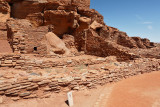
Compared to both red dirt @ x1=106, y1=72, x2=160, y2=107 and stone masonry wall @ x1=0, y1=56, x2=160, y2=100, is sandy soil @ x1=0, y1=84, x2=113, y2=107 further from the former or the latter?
red dirt @ x1=106, y1=72, x2=160, y2=107

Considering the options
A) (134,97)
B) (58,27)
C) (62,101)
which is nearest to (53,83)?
(62,101)

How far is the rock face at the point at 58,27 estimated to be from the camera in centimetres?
782

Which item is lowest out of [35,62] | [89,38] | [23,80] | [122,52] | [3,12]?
[23,80]

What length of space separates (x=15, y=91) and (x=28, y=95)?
384 millimetres

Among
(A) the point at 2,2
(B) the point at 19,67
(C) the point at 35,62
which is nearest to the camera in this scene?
(B) the point at 19,67

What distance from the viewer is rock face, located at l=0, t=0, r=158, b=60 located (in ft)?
25.6

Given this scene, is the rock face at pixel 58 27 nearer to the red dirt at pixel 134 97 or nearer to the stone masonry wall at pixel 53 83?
the stone masonry wall at pixel 53 83

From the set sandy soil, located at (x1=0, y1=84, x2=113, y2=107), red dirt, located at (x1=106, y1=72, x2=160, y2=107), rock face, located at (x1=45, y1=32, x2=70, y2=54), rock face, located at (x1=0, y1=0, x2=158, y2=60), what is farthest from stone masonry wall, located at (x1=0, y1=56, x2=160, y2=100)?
rock face, located at (x1=45, y1=32, x2=70, y2=54)

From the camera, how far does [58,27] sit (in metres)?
15.4

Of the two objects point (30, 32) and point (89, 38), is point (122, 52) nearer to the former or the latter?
point (89, 38)

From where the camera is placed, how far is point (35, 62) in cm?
541

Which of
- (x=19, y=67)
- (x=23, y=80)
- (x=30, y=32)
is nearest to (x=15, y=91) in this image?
(x=23, y=80)

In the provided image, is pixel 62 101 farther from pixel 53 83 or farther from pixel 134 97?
pixel 134 97

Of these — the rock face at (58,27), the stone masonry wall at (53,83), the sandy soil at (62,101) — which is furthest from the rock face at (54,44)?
the sandy soil at (62,101)
